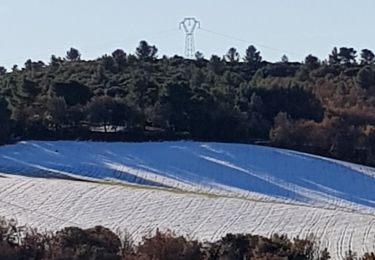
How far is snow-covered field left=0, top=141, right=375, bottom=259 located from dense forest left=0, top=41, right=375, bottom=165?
3470 millimetres

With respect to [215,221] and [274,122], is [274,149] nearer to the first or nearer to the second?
[274,122]

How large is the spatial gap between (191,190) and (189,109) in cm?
1895

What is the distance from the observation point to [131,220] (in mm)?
50062

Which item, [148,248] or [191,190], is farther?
[191,190]

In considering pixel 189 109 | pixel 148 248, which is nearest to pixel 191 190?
pixel 189 109

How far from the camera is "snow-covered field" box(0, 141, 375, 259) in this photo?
49156mm

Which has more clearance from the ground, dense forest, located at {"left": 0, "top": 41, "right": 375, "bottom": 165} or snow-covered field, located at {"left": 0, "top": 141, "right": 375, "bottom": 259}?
dense forest, located at {"left": 0, "top": 41, "right": 375, "bottom": 165}

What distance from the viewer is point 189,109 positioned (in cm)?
8006

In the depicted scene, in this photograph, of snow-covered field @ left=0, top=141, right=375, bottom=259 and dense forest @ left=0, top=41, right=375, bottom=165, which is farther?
dense forest @ left=0, top=41, right=375, bottom=165

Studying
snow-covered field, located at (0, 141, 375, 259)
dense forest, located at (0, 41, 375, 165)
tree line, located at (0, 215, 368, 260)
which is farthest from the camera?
dense forest, located at (0, 41, 375, 165)

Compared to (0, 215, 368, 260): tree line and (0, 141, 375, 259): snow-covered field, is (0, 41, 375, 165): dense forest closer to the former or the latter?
(0, 141, 375, 259): snow-covered field

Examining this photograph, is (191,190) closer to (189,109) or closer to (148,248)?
(189,109)

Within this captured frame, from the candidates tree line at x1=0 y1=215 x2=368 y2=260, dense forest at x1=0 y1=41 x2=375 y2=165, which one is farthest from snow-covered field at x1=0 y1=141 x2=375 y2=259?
tree line at x1=0 y1=215 x2=368 y2=260

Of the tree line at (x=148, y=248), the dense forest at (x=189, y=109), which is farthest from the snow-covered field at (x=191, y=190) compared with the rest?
the tree line at (x=148, y=248)
